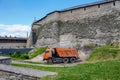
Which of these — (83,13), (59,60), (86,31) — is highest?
(83,13)

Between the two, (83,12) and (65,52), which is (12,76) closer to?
(65,52)

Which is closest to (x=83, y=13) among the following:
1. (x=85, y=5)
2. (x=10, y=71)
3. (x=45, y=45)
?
(x=85, y=5)

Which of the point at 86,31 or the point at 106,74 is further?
the point at 86,31

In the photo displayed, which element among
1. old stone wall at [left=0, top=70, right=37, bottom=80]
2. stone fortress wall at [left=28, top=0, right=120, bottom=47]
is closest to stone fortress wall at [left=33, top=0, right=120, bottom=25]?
stone fortress wall at [left=28, top=0, right=120, bottom=47]

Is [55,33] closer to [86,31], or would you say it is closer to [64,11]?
[64,11]

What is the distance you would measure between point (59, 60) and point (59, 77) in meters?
14.9

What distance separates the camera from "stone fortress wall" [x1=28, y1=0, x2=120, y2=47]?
26.2m

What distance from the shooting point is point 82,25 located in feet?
97.9

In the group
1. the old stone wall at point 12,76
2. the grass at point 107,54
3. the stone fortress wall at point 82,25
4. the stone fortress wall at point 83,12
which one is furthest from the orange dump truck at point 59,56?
the old stone wall at point 12,76

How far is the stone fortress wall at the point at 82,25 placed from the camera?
26.2m

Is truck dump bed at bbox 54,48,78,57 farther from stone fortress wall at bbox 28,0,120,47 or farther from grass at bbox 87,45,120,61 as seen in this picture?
stone fortress wall at bbox 28,0,120,47

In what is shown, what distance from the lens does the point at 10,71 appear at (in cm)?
901

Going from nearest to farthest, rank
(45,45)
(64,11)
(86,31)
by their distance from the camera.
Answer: (86,31) < (64,11) < (45,45)

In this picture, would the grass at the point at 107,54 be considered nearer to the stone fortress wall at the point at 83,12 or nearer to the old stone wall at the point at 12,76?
the stone fortress wall at the point at 83,12
